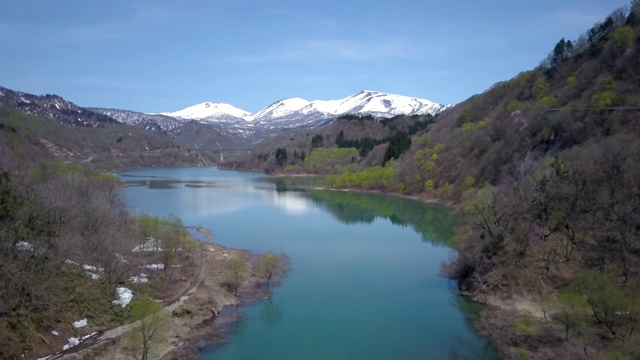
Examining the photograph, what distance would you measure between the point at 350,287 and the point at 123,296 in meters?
8.83

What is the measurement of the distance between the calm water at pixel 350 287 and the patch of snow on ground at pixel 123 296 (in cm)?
381

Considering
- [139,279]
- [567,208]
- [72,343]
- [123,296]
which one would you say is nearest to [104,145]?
[139,279]

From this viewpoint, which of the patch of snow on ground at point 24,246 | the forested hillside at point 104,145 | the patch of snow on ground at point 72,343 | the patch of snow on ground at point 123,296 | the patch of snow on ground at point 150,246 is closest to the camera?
the patch of snow on ground at point 72,343

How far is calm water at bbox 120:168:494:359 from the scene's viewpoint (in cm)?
1552

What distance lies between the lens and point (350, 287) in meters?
21.4

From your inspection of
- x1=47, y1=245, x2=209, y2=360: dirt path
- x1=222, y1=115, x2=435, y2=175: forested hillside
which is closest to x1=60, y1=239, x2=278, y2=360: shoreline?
x1=47, y1=245, x2=209, y2=360: dirt path

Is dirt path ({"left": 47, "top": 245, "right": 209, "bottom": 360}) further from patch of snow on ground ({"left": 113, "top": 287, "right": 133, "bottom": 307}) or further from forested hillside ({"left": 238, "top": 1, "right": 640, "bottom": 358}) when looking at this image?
forested hillside ({"left": 238, "top": 1, "right": 640, "bottom": 358})

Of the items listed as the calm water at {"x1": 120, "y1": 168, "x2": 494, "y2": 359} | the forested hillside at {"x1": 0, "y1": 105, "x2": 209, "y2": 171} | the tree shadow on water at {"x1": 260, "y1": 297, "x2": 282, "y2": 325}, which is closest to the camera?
the calm water at {"x1": 120, "y1": 168, "x2": 494, "y2": 359}

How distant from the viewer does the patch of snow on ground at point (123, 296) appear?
56.5ft

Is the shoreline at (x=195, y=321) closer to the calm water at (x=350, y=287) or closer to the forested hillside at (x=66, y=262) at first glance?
the calm water at (x=350, y=287)

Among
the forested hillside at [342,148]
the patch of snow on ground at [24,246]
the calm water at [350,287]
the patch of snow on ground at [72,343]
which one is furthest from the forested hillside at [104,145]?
the patch of snow on ground at [72,343]

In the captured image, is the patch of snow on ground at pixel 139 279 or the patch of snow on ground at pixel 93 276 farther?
the patch of snow on ground at pixel 139 279

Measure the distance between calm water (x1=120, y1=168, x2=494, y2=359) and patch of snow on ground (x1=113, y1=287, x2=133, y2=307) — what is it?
3.81m

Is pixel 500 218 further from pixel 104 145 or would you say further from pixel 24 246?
pixel 104 145
